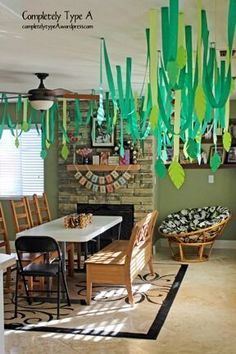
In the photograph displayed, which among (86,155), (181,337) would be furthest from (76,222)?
(86,155)

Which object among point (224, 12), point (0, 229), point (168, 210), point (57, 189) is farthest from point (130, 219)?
point (224, 12)

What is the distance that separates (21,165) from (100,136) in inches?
57.5

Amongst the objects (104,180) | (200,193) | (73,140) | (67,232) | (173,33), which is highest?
(173,33)

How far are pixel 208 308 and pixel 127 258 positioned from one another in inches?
34.8

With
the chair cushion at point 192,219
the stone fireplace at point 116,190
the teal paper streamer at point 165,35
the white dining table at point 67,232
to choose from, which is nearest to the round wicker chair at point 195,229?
the chair cushion at point 192,219

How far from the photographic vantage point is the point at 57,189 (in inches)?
300

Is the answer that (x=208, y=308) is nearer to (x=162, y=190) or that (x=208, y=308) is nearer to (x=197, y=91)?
(x=197, y=91)

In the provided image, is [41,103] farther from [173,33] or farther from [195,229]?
[195,229]

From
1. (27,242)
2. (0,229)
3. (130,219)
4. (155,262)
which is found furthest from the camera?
(130,219)

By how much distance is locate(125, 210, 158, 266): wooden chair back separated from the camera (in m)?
4.52

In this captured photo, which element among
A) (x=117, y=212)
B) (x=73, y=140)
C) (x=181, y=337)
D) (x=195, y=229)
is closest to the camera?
(x=181, y=337)

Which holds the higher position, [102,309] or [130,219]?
[130,219]

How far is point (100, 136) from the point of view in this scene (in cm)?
734

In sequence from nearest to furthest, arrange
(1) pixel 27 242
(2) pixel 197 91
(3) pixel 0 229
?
(2) pixel 197 91
(1) pixel 27 242
(3) pixel 0 229
